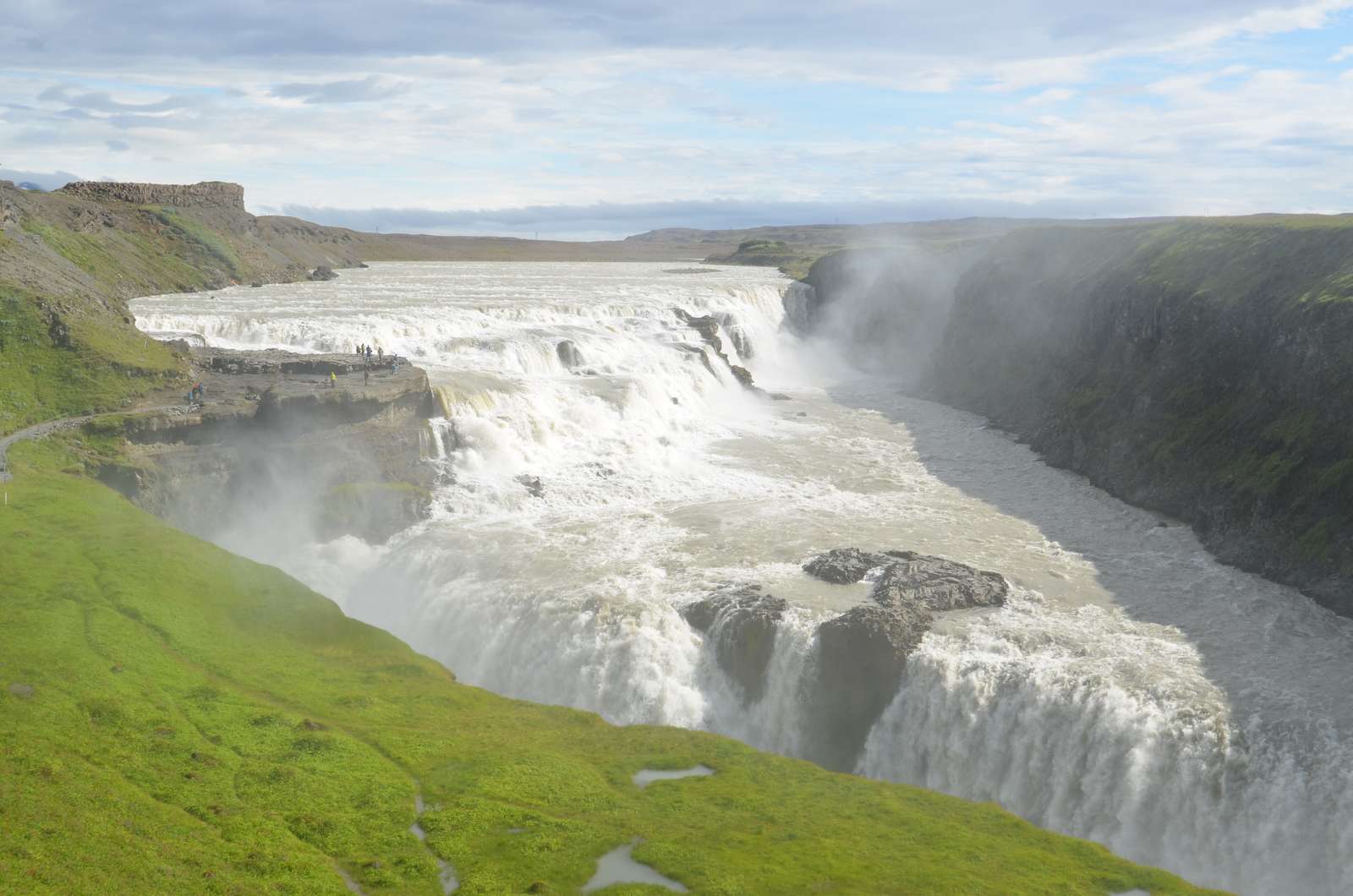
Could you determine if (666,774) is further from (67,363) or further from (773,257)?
(773,257)

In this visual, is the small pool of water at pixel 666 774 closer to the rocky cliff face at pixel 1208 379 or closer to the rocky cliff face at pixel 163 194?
the rocky cliff face at pixel 1208 379

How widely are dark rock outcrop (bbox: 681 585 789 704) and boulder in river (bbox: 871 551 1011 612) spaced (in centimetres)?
362

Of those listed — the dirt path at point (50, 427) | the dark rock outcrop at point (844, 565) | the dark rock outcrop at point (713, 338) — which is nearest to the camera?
the dark rock outcrop at point (844, 565)

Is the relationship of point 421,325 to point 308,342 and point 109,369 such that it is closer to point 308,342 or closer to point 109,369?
point 308,342

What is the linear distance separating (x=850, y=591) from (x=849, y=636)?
13.6 ft

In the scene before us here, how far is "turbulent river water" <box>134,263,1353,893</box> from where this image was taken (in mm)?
26766

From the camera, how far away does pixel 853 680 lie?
1236 inches

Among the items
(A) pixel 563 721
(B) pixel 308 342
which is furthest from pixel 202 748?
(B) pixel 308 342

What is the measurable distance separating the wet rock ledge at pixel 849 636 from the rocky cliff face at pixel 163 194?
97.2 meters

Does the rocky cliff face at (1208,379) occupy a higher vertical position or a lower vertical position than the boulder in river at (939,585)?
higher

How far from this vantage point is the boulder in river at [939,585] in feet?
113

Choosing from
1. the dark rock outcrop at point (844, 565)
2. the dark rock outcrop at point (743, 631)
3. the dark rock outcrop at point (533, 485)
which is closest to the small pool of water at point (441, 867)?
the dark rock outcrop at point (743, 631)

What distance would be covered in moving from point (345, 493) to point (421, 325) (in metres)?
24.4

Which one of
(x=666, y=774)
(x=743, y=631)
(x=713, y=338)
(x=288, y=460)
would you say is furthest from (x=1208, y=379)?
(x=288, y=460)
